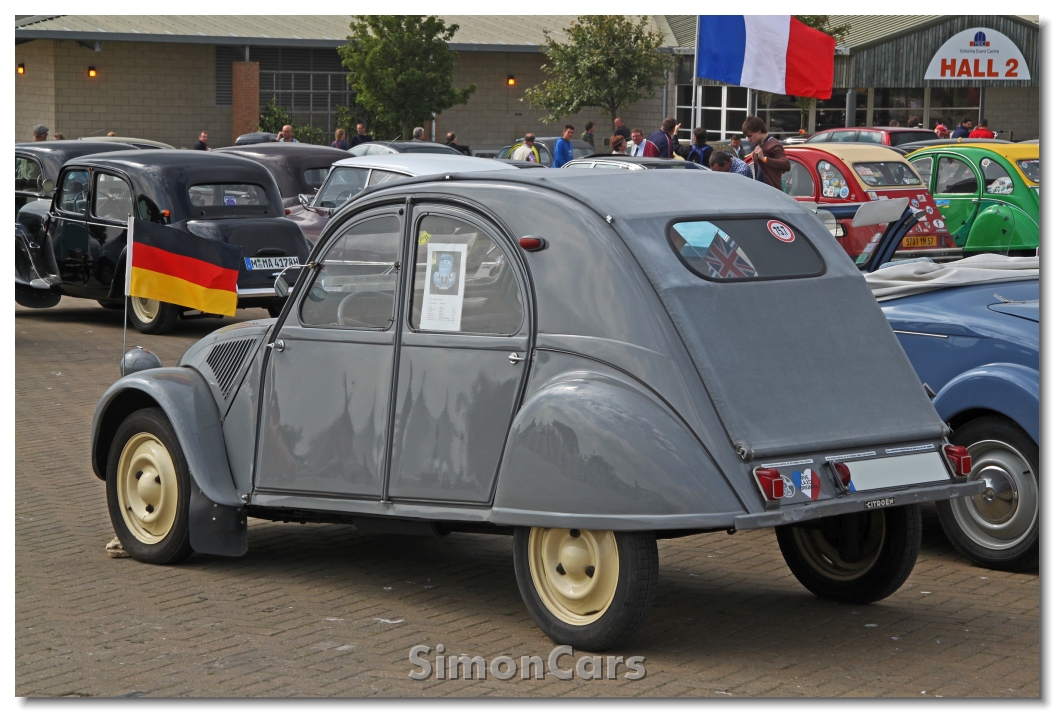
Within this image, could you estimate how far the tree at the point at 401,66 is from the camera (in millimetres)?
39406

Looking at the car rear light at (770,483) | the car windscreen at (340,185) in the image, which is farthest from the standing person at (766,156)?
the car rear light at (770,483)

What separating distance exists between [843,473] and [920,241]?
12096 mm

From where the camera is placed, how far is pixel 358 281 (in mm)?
6047

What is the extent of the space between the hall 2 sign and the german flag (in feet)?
123

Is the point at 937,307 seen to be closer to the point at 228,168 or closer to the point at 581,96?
the point at 228,168

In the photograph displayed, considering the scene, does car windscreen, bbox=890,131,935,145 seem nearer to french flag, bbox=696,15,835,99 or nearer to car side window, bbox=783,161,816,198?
car side window, bbox=783,161,816,198

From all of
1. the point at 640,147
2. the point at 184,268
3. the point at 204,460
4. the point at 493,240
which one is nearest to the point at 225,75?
the point at 640,147

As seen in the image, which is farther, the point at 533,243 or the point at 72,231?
the point at 72,231

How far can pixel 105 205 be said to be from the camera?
15.2m

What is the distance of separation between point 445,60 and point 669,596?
118 feet

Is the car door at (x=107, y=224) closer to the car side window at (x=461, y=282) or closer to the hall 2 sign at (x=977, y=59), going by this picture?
the car side window at (x=461, y=282)

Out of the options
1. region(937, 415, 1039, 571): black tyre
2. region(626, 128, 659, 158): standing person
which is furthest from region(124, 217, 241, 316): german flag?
region(626, 128, 659, 158): standing person

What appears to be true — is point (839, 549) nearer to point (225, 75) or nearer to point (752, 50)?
point (752, 50)

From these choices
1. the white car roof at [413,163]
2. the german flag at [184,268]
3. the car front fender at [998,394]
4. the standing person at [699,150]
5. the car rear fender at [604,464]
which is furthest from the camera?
the standing person at [699,150]
